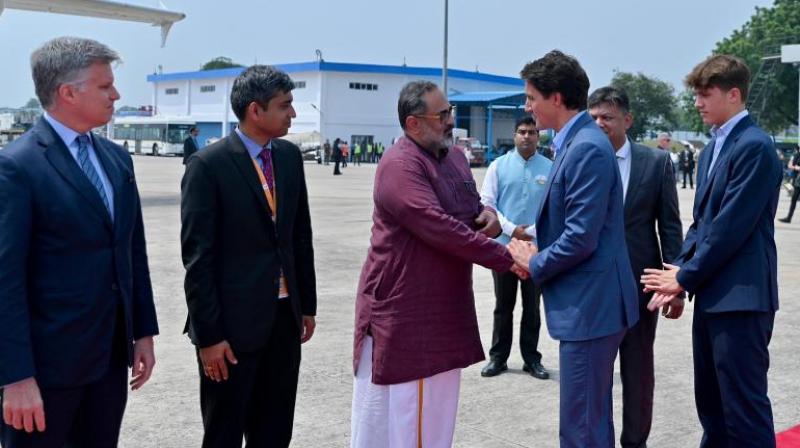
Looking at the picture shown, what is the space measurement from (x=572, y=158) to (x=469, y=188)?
0.57 metres

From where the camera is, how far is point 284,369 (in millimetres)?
3668

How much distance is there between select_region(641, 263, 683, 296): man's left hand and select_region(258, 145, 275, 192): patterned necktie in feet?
5.93

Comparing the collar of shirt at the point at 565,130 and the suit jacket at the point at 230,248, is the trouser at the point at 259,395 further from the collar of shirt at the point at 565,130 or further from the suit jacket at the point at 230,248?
the collar of shirt at the point at 565,130

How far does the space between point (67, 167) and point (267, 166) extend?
1.07 meters

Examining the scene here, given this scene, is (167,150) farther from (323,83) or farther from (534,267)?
(534,267)

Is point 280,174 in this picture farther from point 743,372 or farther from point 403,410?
point 743,372

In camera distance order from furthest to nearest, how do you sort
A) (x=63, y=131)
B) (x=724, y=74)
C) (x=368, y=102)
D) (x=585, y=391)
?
(x=368, y=102) < (x=724, y=74) < (x=585, y=391) < (x=63, y=131)

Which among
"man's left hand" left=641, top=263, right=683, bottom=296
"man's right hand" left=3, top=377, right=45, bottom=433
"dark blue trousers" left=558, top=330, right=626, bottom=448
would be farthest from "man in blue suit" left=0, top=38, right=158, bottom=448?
"man's left hand" left=641, top=263, right=683, bottom=296

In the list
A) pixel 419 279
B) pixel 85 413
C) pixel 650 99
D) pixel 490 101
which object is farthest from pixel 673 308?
pixel 650 99

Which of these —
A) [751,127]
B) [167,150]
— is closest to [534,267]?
[751,127]

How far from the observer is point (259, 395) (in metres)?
3.69

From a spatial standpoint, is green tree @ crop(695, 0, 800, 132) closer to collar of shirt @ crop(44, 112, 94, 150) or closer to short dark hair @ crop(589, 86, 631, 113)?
short dark hair @ crop(589, 86, 631, 113)

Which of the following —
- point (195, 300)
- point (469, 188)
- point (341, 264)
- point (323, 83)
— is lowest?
point (341, 264)

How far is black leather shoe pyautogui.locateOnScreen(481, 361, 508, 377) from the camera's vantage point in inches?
236
